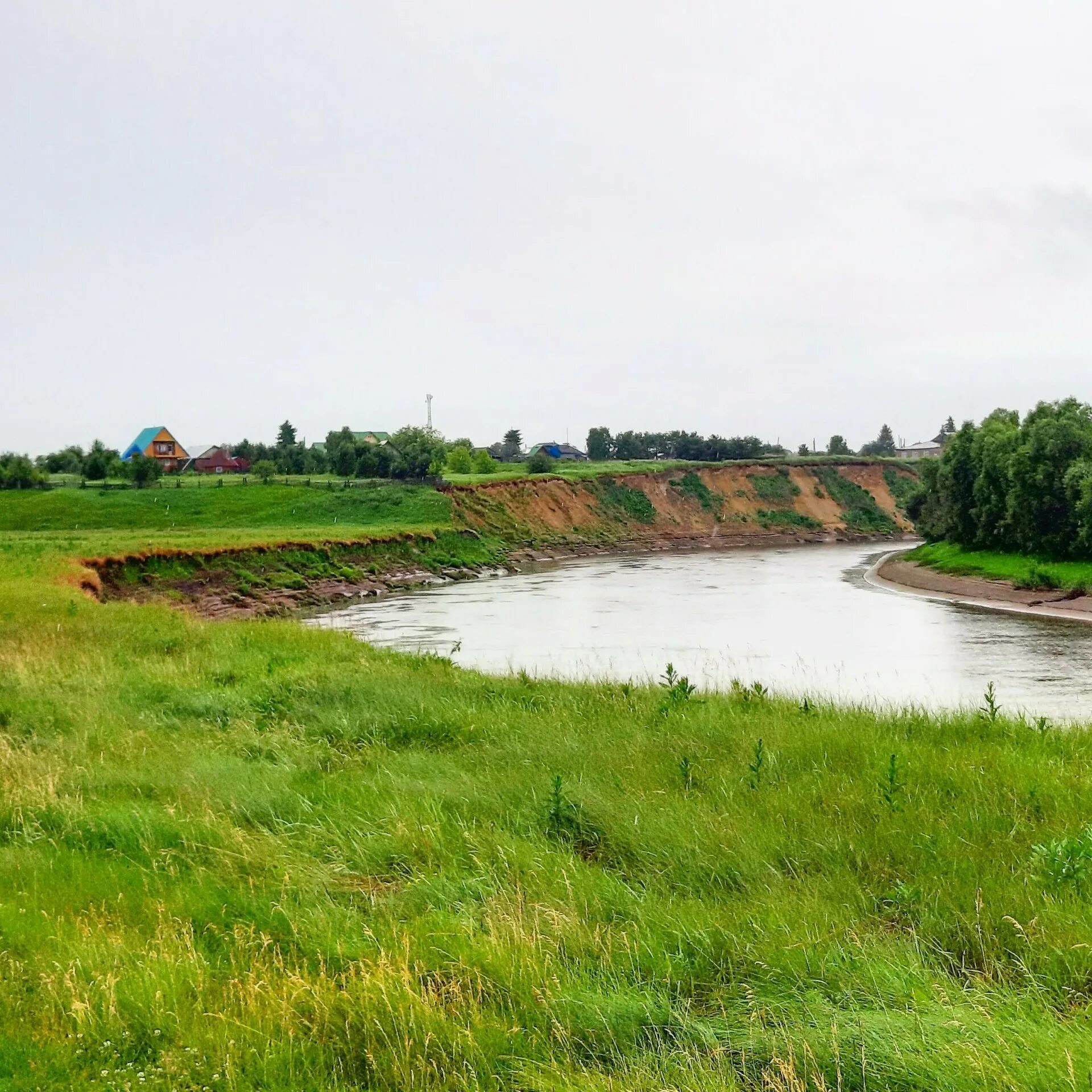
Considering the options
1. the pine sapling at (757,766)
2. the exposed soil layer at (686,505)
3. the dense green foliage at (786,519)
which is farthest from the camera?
the dense green foliage at (786,519)

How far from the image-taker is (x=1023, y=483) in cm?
5097

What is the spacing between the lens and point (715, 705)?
13.6 m

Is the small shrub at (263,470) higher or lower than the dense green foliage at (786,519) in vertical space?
higher

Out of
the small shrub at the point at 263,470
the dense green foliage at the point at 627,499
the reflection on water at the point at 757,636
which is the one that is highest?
the small shrub at the point at 263,470

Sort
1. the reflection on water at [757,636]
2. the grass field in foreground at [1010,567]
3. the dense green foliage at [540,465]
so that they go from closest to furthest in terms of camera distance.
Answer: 1. the reflection on water at [757,636]
2. the grass field in foreground at [1010,567]
3. the dense green foliage at [540,465]

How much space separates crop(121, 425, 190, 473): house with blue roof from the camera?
139000 millimetres

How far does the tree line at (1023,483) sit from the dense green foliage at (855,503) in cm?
4626

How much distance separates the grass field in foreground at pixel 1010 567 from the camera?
43469 mm

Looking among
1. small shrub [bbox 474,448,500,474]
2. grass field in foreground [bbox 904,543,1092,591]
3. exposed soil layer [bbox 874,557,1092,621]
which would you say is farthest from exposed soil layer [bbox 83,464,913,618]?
grass field in foreground [bbox 904,543,1092,591]

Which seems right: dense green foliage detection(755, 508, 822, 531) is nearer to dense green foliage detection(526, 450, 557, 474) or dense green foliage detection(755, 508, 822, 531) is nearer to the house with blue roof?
dense green foliage detection(526, 450, 557, 474)

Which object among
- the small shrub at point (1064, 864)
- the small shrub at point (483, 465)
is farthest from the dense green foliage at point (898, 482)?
the small shrub at point (1064, 864)

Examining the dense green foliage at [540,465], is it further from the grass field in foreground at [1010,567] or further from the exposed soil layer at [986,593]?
the exposed soil layer at [986,593]

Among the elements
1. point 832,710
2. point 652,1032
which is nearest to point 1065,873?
point 652,1032

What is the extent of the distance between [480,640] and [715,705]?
57.9 feet
